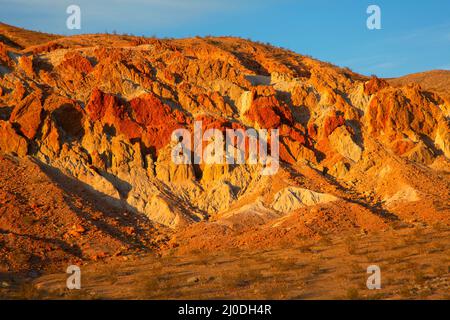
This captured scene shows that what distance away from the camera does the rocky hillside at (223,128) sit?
99.5 feet

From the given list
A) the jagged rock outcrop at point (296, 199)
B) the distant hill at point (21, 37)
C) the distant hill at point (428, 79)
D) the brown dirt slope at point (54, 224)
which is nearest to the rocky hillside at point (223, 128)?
the jagged rock outcrop at point (296, 199)

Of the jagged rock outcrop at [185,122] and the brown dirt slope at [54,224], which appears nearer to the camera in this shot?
the brown dirt slope at [54,224]

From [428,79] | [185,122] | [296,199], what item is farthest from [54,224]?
[428,79]

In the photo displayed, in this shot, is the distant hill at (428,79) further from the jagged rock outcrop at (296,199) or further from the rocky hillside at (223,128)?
the jagged rock outcrop at (296,199)

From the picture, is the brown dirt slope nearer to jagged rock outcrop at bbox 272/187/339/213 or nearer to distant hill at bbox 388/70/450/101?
jagged rock outcrop at bbox 272/187/339/213

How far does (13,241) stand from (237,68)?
25823 mm

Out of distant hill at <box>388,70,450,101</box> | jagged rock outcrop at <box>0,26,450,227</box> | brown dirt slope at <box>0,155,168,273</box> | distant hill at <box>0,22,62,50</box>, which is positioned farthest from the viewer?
distant hill at <box>388,70,450,101</box>

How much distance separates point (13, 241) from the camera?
25.1 meters

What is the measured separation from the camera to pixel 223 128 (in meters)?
34.9

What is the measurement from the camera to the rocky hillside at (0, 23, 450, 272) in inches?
1194

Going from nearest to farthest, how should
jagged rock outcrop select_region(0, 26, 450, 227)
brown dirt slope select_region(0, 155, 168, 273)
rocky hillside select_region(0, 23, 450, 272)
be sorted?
brown dirt slope select_region(0, 155, 168, 273) < rocky hillside select_region(0, 23, 450, 272) < jagged rock outcrop select_region(0, 26, 450, 227)

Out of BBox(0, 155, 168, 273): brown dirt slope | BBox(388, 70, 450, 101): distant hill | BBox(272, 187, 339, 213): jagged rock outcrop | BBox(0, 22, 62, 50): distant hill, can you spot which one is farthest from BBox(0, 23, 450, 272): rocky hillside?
BBox(388, 70, 450, 101): distant hill
